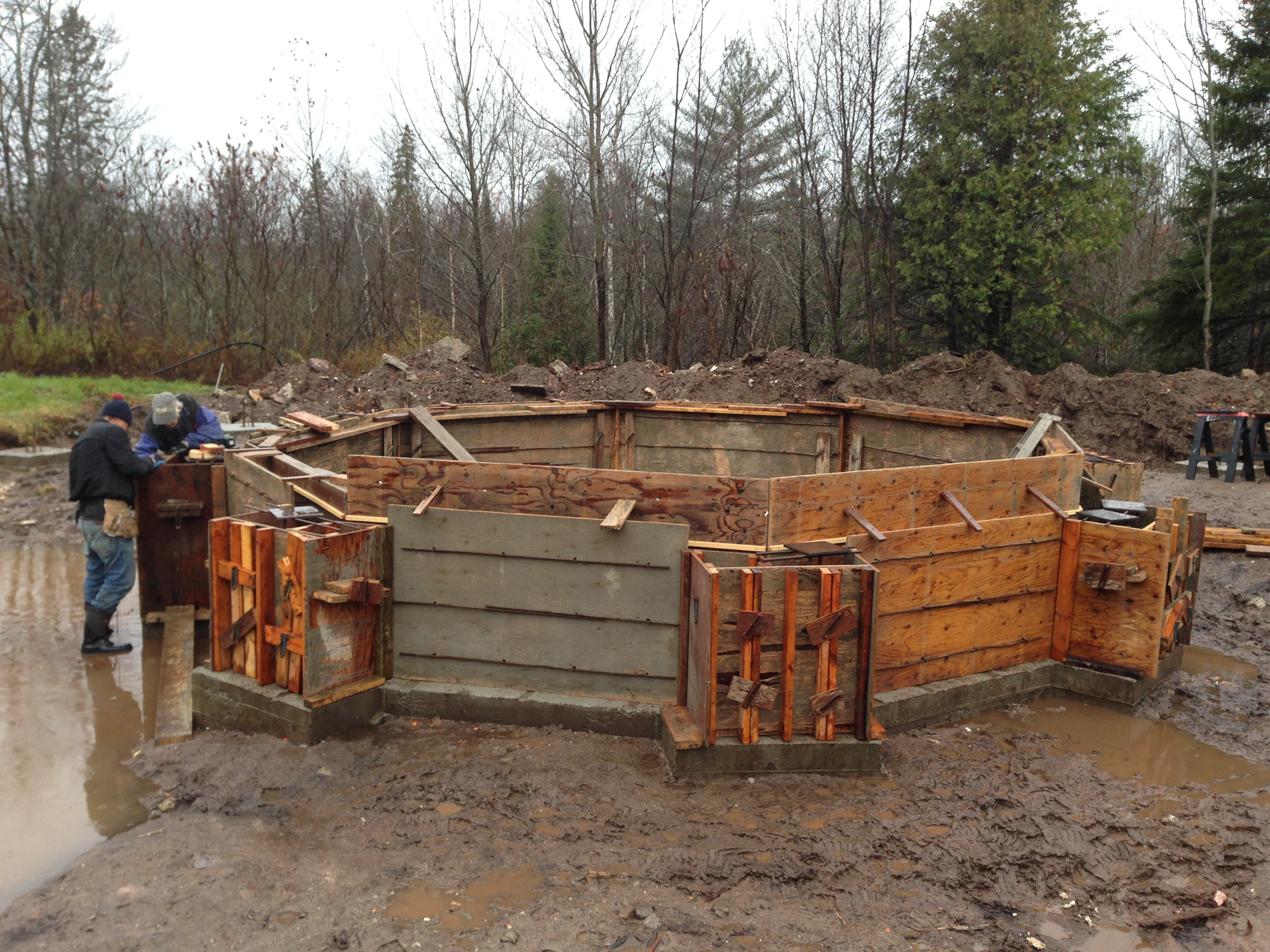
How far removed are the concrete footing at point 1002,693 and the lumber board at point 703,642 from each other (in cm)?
126

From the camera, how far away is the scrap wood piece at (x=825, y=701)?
447cm

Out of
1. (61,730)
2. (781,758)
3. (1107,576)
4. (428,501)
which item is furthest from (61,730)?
(1107,576)

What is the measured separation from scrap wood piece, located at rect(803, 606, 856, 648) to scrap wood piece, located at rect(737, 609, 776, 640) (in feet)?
0.72

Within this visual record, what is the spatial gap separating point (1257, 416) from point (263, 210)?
21384 millimetres

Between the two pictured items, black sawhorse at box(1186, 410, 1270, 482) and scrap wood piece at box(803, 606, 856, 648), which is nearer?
scrap wood piece at box(803, 606, 856, 648)

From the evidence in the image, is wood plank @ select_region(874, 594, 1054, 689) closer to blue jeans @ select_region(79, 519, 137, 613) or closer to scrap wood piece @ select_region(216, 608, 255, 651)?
scrap wood piece @ select_region(216, 608, 255, 651)

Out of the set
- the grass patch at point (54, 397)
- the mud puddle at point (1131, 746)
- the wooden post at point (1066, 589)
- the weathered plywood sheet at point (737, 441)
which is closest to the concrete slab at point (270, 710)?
the mud puddle at point (1131, 746)

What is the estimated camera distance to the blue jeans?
6496mm

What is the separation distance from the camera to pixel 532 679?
5.18 m

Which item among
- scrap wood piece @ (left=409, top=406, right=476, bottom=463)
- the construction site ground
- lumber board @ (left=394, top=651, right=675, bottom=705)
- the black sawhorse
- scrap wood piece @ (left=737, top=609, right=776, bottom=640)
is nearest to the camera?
the construction site ground

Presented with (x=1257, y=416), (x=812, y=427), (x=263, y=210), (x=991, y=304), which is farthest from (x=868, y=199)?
(x=263, y=210)

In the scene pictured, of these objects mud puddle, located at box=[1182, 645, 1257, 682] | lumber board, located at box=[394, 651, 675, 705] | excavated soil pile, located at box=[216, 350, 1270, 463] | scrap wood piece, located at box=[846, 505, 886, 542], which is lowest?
mud puddle, located at box=[1182, 645, 1257, 682]

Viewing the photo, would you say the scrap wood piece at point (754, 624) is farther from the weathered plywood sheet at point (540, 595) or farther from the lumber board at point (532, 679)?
the lumber board at point (532, 679)

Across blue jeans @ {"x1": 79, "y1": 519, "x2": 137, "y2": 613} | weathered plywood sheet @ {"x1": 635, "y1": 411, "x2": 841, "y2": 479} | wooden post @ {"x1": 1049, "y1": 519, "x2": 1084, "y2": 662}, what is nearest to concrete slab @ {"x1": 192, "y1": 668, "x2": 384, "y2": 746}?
blue jeans @ {"x1": 79, "y1": 519, "x2": 137, "y2": 613}
